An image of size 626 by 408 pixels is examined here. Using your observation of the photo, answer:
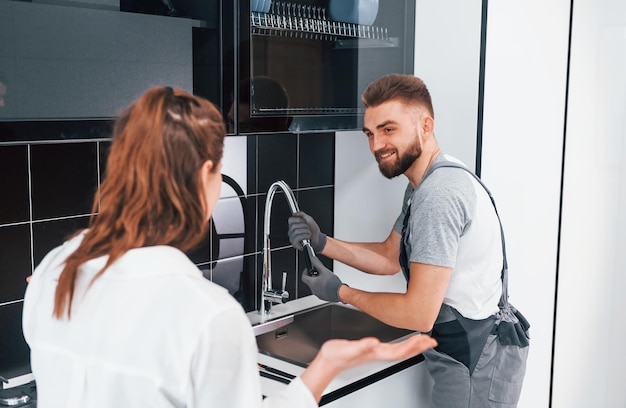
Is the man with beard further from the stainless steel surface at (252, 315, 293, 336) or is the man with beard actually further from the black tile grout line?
the black tile grout line

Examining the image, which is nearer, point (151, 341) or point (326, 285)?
point (151, 341)

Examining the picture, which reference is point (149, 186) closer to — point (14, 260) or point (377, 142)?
point (14, 260)

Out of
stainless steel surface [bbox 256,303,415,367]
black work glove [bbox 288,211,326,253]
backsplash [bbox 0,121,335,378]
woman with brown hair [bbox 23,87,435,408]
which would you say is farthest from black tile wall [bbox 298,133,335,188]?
woman with brown hair [bbox 23,87,435,408]

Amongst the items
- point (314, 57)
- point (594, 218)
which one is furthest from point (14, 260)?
point (594, 218)

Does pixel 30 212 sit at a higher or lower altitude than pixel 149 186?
lower

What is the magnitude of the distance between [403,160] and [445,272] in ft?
1.13

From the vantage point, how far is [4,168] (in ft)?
5.48

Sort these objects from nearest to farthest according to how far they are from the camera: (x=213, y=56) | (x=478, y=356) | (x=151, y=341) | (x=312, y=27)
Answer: (x=151, y=341), (x=213, y=56), (x=478, y=356), (x=312, y=27)

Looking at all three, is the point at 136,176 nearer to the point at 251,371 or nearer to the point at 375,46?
the point at 251,371

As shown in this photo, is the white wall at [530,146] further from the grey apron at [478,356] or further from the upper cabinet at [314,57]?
the grey apron at [478,356]

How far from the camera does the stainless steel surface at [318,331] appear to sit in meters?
2.20

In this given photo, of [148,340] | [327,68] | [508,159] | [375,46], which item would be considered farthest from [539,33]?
[148,340]

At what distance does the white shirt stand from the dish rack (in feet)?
3.05

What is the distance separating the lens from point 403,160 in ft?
6.37
